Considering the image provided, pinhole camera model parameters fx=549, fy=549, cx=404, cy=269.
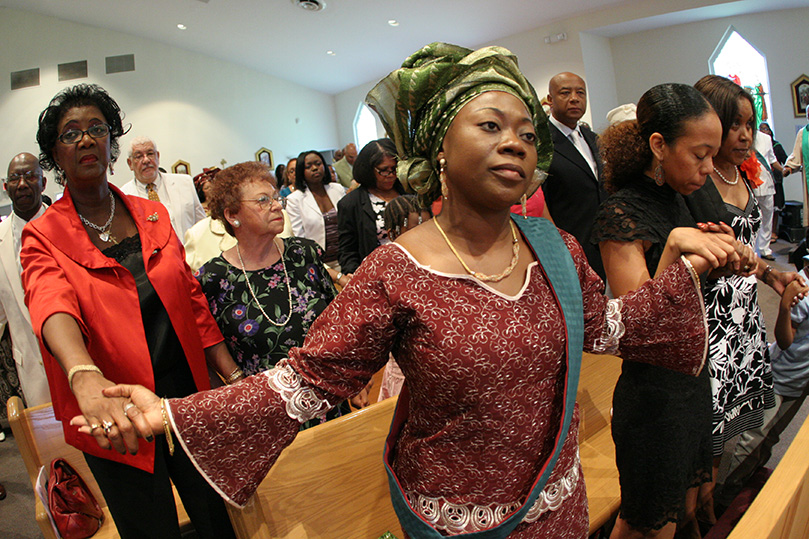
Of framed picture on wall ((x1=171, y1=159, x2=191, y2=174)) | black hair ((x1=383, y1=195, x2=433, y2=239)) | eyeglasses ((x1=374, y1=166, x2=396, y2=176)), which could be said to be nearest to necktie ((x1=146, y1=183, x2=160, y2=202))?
eyeglasses ((x1=374, y1=166, x2=396, y2=176))

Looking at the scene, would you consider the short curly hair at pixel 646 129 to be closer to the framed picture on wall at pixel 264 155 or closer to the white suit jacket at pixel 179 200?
→ the white suit jacket at pixel 179 200

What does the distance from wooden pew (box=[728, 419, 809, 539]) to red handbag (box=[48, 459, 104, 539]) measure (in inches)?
83.2

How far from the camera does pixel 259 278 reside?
2.20 meters

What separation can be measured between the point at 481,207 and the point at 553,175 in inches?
95.8

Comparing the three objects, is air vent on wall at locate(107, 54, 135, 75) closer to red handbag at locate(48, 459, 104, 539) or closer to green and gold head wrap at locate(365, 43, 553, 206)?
red handbag at locate(48, 459, 104, 539)

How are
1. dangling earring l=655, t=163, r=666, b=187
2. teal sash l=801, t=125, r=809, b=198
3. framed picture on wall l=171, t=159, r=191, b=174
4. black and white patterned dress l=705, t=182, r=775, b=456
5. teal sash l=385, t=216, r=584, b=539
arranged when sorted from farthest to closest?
1. framed picture on wall l=171, t=159, r=191, b=174
2. teal sash l=801, t=125, r=809, b=198
3. black and white patterned dress l=705, t=182, r=775, b=456
4. dangling earring l=655, t=163, r=666, b=187
5. teal sash l=385, t=216, r=584, b=539

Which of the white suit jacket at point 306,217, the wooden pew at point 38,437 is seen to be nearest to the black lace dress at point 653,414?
the wooden pew at point 38,437

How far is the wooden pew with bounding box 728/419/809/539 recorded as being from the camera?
3.24 ft

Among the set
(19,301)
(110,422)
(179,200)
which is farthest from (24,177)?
(110,422)

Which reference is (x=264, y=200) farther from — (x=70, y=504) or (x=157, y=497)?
(x=70, y=504)

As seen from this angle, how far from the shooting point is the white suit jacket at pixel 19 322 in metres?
3.22

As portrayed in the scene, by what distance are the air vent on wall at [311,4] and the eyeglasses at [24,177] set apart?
23.8ft

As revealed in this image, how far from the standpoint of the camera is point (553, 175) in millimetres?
3434

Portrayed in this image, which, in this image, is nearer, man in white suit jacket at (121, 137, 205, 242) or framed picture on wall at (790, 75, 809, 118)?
man in white suit jacket at (121, 137, 205, 242)
